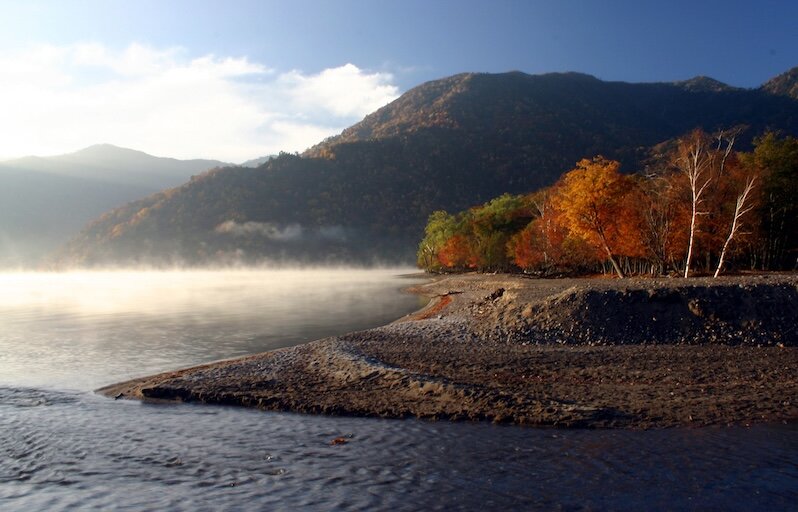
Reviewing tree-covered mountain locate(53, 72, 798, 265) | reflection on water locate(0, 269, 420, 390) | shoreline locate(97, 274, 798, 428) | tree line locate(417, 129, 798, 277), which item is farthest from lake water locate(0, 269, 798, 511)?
tree-covered mountain locate(53, 72, 798, 265)

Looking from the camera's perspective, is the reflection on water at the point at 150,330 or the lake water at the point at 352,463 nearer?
the lake water at the point at 352,463

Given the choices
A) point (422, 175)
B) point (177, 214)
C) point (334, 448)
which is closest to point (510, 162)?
point (422, 175)

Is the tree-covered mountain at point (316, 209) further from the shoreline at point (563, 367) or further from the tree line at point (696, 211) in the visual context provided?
the shoreline at point (563, 367)

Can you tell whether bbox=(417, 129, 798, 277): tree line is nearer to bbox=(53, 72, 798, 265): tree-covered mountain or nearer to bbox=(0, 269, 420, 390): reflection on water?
bbox=(0, 269, 420, 390): reflection on water

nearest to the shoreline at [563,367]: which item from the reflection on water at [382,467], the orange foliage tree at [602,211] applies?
the reflection on water at [382,467]

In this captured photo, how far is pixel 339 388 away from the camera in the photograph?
673 inches

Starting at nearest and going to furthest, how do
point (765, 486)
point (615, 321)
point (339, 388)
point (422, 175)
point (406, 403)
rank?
point (765, 486) < point (406, 403) < point (339, 388) < point (615, 321) < point (422, 175)

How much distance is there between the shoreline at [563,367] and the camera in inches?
552

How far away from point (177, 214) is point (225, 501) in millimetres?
190439

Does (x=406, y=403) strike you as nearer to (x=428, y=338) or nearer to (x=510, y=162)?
(x=428, y=338)

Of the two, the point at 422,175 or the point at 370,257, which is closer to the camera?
the point at 370,257

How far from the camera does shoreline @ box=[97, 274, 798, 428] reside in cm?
1402

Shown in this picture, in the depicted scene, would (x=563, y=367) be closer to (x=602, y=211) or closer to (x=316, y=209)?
(x=602, y=211)

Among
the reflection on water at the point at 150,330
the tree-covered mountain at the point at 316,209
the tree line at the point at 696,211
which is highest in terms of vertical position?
the tree-covered mountain at the point at 316,209
